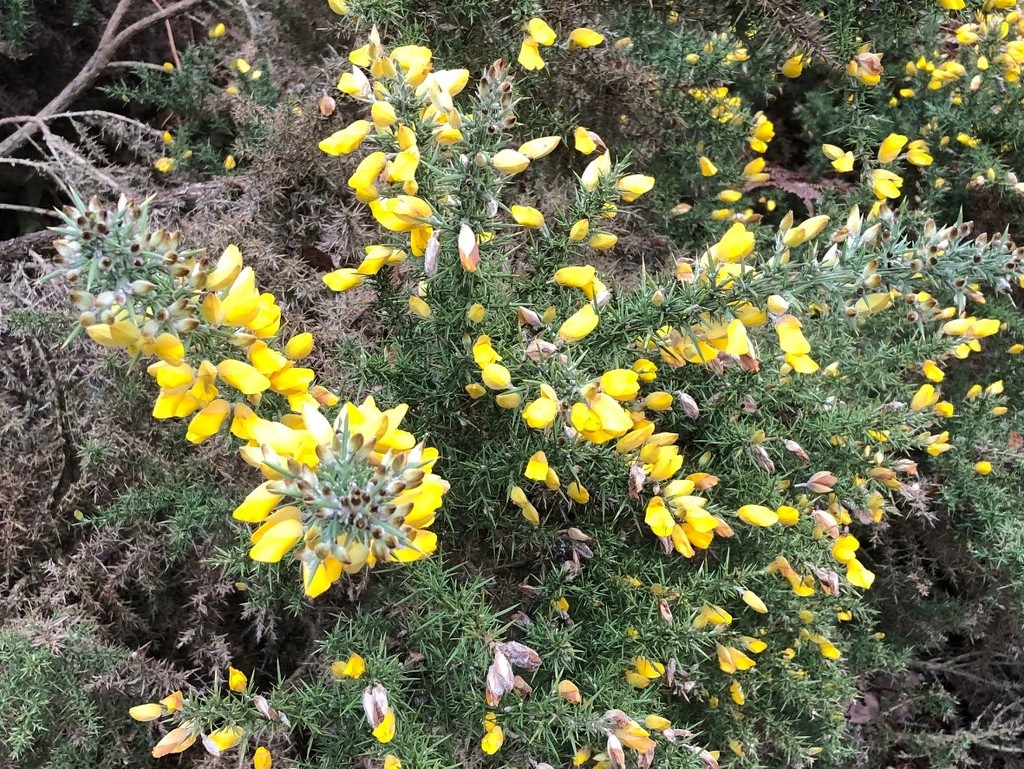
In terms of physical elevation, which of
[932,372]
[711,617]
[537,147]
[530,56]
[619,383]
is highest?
[530,56]

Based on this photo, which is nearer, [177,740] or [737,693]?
[177,740]

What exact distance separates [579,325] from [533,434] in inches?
11.6

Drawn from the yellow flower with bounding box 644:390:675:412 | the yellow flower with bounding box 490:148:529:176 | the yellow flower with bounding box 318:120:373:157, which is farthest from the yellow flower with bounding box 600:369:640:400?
the yellow flower with bounding box 318:120:373:157

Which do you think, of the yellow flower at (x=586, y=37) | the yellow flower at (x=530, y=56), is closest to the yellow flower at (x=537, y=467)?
the yellow flower at (x=530, y=56)

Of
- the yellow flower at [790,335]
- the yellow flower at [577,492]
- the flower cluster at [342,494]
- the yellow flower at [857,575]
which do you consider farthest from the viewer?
the yellow flower at [857,575]

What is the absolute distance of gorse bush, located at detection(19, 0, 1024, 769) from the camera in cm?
102

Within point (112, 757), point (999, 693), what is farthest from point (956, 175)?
point (112, 757)

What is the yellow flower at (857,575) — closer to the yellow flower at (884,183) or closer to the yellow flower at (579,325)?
the yellow flower at (579,325)

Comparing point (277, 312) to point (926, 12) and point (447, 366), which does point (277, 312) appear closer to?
point (447, 366)

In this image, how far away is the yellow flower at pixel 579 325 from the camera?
129 centimetres

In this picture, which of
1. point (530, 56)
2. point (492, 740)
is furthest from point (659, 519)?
point (530, 56)

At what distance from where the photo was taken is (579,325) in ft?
4.24

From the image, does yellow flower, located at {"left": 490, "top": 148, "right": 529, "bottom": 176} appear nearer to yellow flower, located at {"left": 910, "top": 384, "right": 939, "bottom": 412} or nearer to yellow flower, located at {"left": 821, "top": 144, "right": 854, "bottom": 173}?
yellow flower, located at {"left": 910, "top": 384, "right": 939, "bottom": 412}

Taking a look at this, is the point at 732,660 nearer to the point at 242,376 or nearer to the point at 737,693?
the point at 737,693
